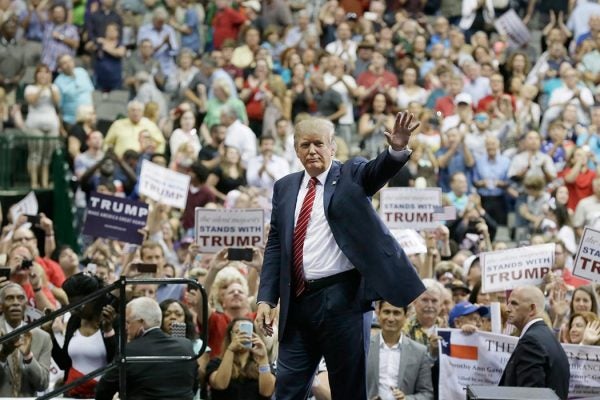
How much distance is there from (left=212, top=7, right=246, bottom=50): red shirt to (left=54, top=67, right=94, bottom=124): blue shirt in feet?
9.92

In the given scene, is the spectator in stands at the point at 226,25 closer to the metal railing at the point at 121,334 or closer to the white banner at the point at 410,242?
the white banner at the point at 410,242

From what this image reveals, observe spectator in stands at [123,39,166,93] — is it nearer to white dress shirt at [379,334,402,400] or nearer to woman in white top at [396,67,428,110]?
woman in white top at [396,67,428,110]

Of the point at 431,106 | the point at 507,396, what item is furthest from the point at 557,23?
the point at 507,396

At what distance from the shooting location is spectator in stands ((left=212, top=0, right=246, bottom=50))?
84.0ft

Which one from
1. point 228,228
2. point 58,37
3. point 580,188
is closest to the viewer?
point 228,228

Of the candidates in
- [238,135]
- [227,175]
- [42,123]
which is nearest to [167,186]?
[227,175]

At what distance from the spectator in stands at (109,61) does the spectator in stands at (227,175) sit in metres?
3.96

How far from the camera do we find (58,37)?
964 inches

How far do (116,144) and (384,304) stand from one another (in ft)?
32.7

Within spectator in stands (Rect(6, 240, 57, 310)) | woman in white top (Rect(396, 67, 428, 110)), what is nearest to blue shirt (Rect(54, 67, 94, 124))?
woman in white top (Rect(396, 67, 428, 110))

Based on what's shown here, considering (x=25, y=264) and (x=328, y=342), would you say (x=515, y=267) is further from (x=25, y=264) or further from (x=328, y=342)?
→ (x=328, y=342)

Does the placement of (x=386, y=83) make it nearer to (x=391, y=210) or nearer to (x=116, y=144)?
(x=116, y=144)

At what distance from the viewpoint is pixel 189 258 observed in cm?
1541

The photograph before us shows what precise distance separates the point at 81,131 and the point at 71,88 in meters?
1.43
